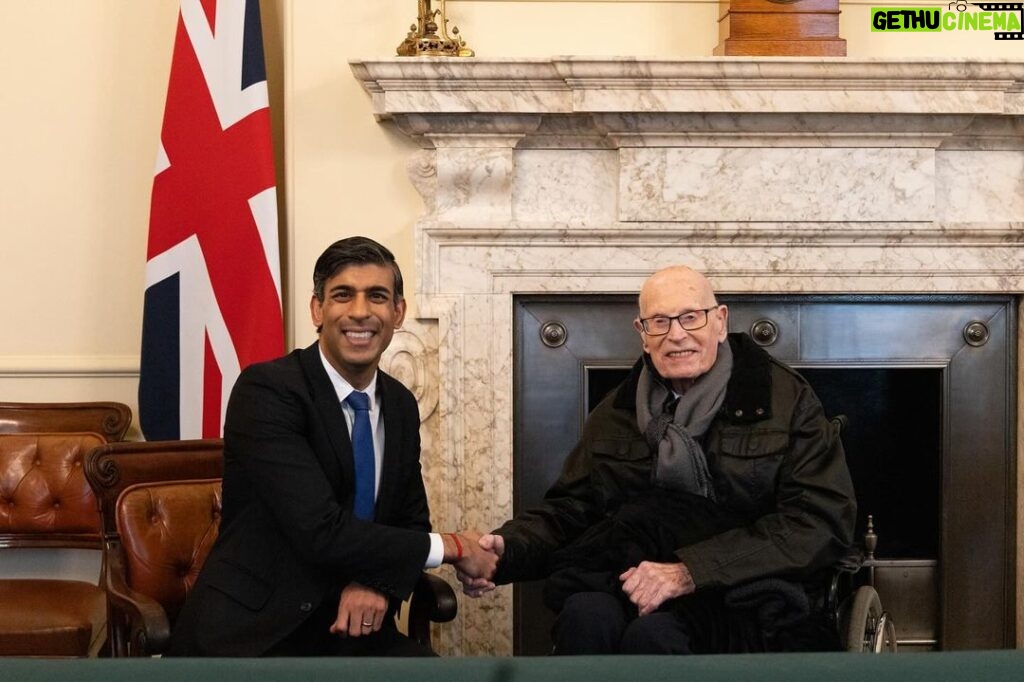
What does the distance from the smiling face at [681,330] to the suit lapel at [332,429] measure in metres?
0.69

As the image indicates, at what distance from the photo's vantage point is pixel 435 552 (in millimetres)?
2668

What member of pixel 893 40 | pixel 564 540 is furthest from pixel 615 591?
pixel 893 40

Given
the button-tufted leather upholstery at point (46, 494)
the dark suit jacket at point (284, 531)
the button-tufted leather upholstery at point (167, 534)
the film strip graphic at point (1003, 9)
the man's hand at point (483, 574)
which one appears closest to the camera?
the dark suit jacket at point (284, 531)

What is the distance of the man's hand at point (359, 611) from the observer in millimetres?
2557

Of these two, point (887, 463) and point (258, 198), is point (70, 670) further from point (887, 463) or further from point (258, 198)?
point (887, 463)

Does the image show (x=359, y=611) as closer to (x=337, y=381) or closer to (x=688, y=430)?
(x=337, y=381)

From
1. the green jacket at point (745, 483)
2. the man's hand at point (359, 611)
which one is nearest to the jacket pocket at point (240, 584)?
the man's hand at point (359, 611)

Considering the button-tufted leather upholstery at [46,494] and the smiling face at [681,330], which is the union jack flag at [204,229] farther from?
the smiling face at [681,330]

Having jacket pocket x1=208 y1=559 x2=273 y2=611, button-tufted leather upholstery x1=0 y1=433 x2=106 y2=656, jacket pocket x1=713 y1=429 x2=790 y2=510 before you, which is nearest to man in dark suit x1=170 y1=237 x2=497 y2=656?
jacket pocket x1=208 y1=559 x2=273 y2=611

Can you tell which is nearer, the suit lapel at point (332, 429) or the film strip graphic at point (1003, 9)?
the suit lapel at point (332, 429)

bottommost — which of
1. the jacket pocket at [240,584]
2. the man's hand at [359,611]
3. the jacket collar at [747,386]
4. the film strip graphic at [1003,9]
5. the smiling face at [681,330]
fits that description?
the man's hand at [359,611]

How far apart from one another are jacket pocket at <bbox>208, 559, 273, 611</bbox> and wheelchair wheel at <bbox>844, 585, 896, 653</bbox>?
1172 mm

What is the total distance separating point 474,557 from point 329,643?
34 centimetres

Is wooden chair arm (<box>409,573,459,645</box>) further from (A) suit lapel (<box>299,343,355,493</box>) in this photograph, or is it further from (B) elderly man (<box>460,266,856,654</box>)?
(A) suit lapel (<box>299,343,355,493</box>)
